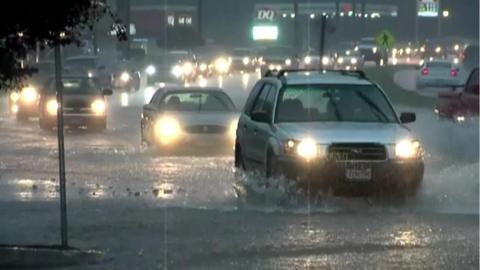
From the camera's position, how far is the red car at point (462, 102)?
3328cm

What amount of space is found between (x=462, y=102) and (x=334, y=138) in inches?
705

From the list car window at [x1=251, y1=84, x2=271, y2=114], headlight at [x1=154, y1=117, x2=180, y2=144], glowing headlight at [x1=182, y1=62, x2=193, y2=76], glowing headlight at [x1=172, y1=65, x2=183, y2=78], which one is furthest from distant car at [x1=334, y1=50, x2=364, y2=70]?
car window at [x1=251, y1=84, x2=271, y2=114]

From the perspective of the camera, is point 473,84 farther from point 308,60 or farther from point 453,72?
point 308,60

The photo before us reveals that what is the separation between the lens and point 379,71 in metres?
65.6

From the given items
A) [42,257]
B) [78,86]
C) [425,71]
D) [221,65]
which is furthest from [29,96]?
[221,65]

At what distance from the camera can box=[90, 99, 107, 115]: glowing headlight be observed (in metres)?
33.6

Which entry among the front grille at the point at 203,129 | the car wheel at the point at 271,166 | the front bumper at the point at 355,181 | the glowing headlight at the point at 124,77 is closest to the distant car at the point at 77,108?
the front grille at the point at 203,129

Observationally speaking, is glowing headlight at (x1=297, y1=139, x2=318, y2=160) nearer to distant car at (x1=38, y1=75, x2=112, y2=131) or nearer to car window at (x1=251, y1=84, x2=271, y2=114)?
car window at (x1=251, y1=84, x2=271, y2=114)

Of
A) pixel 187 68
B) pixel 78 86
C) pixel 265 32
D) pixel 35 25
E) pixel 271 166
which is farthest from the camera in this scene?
pixel 265 32

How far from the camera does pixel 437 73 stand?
5788 centimetres

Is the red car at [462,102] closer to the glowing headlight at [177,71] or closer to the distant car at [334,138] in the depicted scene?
the distant car at [334,138]

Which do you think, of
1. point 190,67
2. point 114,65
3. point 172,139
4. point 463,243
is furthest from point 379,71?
point 463,243

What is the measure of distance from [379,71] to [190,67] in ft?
30.8

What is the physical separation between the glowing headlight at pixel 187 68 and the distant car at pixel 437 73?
12.4 m
